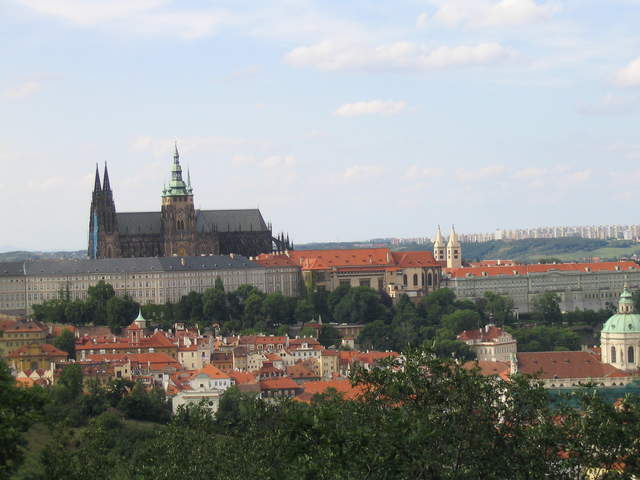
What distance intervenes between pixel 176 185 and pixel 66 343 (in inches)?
1840

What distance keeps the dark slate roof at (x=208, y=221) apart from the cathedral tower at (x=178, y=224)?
120 centimetres

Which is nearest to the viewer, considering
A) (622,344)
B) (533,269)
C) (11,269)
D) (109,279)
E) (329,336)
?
(622,344)

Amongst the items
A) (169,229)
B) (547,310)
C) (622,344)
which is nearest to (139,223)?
(169,229)

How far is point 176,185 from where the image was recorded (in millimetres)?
156375

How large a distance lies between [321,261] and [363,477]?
120m

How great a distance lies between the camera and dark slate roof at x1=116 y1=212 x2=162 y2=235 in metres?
155

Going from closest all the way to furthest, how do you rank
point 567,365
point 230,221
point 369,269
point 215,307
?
point 567,365 < point 215,307 < point 369,269 < point 230,221

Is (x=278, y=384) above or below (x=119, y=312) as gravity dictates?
below

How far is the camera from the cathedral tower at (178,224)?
15488 cm

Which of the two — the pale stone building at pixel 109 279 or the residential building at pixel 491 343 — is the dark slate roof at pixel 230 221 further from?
the residential building at pixel 491 343

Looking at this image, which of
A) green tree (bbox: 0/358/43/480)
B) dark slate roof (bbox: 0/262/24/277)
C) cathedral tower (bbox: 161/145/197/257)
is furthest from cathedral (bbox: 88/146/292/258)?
green tree (bbox: 0/358/43/480)

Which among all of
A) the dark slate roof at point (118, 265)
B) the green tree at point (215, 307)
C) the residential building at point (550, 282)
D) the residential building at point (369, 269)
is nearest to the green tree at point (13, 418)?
the green tree at point (215, 307)

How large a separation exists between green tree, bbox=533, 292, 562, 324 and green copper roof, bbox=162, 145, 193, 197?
110 feet

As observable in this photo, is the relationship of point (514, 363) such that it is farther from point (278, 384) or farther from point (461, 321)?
point (461, 321)
